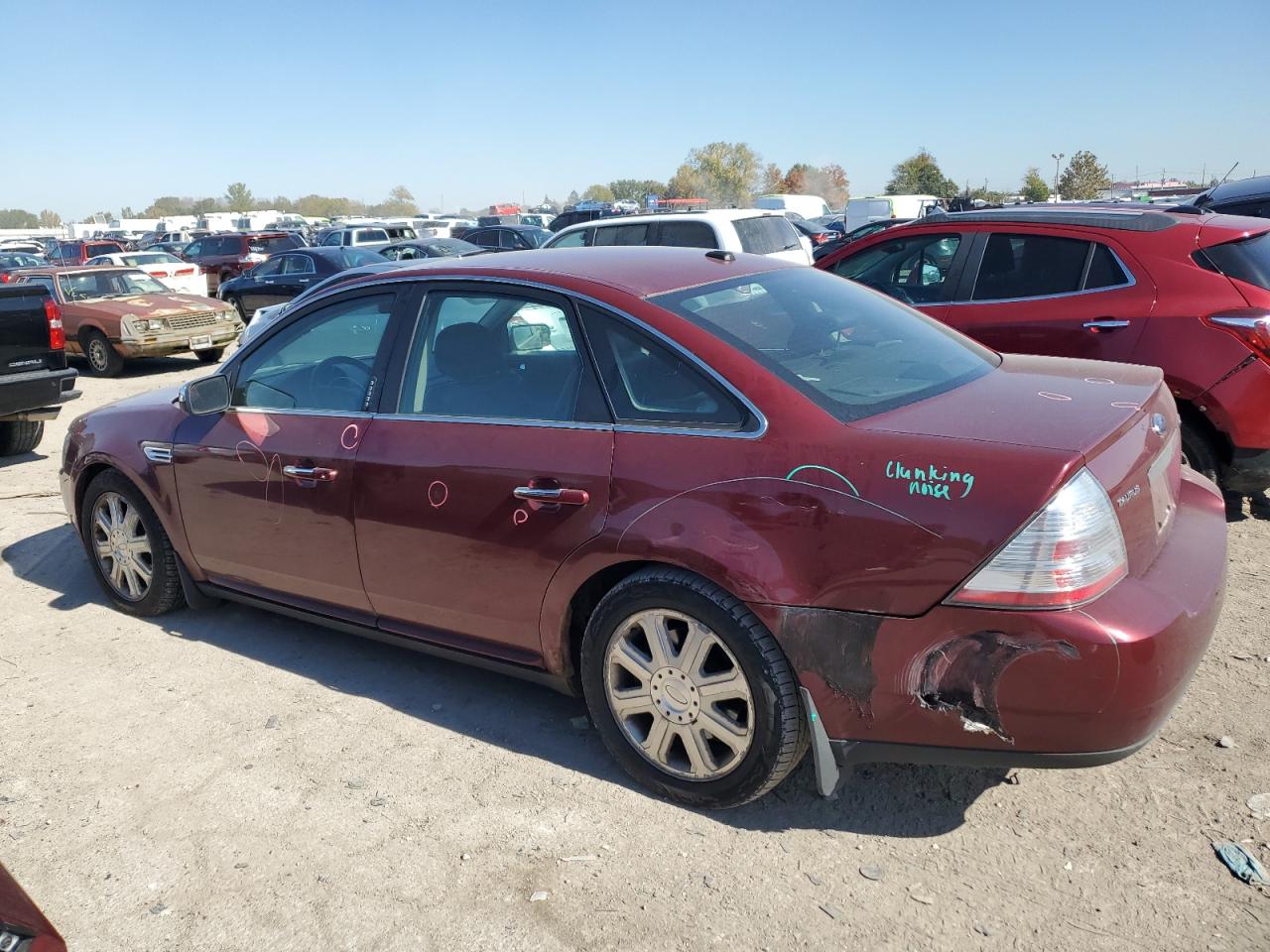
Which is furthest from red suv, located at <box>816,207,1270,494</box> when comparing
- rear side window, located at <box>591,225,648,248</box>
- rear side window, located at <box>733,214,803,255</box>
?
rear side window, located at <box>591,225,648,248</box>

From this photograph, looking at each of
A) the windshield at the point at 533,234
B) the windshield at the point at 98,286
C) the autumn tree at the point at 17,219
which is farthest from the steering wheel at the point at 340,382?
the autumn tree at the point at 17,219

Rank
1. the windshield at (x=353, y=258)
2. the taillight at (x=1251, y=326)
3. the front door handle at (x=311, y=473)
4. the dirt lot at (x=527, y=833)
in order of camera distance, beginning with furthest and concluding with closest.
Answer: the windshield at (x=353, y=258) → the taillight at (x=1251, y=326) → the front door handle at (x=311, y=473) → the dirt lot at (x=527, y=833)

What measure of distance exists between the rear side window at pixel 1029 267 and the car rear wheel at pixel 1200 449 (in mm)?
1011

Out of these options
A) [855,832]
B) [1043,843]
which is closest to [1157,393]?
[1043,843]

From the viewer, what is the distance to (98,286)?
14383 millimetres

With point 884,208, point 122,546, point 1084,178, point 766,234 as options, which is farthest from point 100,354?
point 1084,178

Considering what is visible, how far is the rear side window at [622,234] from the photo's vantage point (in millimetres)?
11630

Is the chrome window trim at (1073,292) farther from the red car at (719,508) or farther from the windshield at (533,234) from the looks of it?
the windshield at (533,234)

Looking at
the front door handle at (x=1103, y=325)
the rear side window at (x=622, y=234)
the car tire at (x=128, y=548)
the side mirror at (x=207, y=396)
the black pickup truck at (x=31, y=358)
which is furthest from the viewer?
the rear side window at (x=622, y=234)

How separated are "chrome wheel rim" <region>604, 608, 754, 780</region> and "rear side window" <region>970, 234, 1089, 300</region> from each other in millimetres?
3764

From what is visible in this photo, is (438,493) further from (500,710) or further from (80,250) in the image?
(80,250)

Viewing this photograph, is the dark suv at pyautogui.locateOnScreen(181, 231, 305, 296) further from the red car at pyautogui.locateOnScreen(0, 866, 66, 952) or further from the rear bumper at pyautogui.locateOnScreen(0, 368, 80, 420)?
the red car at pyautogui.locateOnScreen(0, 866, 66, 952)

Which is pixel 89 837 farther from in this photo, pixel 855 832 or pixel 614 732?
pixel 855 832

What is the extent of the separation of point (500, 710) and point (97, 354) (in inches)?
476
